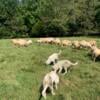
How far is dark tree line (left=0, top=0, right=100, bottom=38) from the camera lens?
42000 mm

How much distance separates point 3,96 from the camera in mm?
11219

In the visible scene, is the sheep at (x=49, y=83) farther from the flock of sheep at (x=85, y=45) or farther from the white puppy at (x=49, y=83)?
the flock of sheep at (x=85, y=45)

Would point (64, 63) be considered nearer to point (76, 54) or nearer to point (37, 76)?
point (37, 76)

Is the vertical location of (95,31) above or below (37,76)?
below

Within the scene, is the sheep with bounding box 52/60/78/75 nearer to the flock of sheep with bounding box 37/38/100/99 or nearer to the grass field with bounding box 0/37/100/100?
the flock of sheep with bounding box 37/38/100/99

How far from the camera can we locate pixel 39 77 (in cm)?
1298

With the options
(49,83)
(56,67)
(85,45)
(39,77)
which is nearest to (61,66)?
(56,67)

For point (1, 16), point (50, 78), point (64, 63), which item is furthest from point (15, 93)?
point (1, 16)

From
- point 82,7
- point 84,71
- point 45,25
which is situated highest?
point 84,71

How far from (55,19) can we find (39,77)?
31.0m

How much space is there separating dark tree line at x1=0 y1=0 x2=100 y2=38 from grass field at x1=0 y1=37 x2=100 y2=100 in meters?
25.0

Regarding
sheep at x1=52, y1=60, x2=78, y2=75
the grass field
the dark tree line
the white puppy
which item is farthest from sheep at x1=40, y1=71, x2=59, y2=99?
the dark tree line

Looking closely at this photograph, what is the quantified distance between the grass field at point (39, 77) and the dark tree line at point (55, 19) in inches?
984

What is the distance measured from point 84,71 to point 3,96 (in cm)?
419
